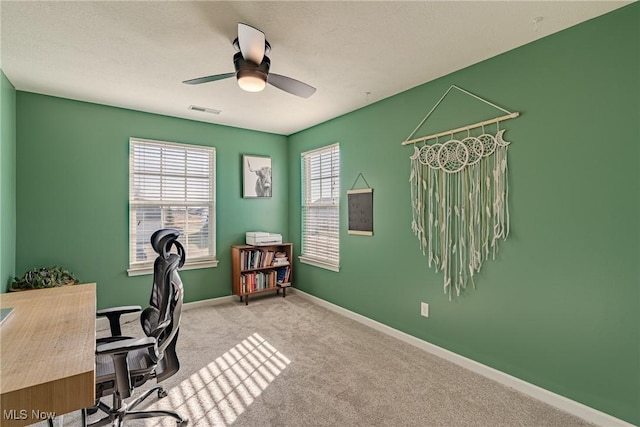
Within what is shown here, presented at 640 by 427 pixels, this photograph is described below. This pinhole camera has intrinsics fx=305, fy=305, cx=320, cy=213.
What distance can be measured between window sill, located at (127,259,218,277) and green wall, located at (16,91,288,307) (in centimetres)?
6

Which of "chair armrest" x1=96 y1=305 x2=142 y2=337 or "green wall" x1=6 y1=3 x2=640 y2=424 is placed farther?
"chair armrest" x1=96 y1=305 x2=142 y2=337

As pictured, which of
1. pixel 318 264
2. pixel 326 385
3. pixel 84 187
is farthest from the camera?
pixel 318 264

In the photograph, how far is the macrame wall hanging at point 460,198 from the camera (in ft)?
7.98

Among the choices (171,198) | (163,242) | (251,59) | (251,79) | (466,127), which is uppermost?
(251,59)

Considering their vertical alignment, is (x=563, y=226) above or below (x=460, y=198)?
below

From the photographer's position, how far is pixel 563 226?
2113 millimetres

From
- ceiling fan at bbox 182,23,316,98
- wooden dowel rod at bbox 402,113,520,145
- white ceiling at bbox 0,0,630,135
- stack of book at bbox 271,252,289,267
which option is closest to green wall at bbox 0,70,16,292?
white ceiling at bbox 0,0,630,135

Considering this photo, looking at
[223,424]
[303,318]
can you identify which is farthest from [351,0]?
[303,318]

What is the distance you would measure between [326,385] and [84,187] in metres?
3.39

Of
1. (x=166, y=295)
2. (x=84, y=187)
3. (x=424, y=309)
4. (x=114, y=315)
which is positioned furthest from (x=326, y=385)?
(x=84, y=187)

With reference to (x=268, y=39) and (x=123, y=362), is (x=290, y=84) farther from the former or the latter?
(x=123, y=362)

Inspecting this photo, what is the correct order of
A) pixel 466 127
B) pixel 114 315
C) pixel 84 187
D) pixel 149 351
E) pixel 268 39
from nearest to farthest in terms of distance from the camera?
pixel 149 351 < pixel 114 315 < pixel 268 39 < pixel 466 127 < pixel 84 187

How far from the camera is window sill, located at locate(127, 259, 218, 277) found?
12.3ft

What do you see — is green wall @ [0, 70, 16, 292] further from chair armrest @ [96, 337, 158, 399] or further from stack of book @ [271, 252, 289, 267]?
stack of book @ [271, 252, 289, 267]
